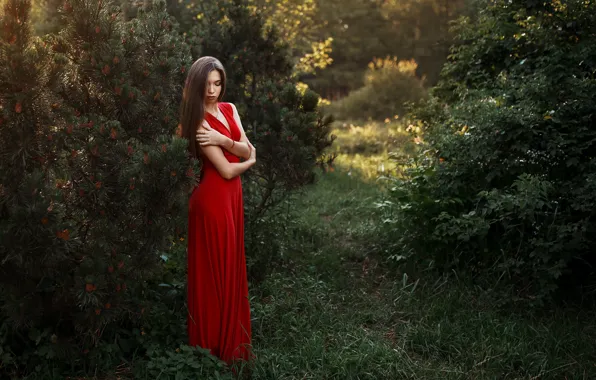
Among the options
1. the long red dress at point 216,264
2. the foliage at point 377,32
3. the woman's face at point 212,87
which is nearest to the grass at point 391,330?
the long red dress at point 216,264

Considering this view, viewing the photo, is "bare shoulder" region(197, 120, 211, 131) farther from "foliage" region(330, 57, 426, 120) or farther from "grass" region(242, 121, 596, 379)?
"foliage" region(330, 57, 426, 120)

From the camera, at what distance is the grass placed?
12.8 feet

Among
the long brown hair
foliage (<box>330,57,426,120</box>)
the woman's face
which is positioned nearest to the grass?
the long brown hair

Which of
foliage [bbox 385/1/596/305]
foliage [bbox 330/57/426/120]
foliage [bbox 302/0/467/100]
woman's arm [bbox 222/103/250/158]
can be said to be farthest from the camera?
foliage [bbox 302/0/467/100]

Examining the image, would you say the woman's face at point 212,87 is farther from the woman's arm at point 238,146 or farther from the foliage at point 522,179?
the foliage at point 522,179

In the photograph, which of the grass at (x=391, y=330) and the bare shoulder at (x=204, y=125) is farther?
the grass at (x=391, y=330)

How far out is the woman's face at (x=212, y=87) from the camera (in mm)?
3717

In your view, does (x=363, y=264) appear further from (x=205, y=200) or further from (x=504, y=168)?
(x=205, y=200)

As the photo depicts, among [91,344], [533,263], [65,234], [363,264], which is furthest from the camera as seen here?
[363,264]

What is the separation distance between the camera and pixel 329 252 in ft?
20.7

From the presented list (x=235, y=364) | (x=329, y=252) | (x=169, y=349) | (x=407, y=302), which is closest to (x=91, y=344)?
(x=169, y=349)

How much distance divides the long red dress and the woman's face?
4.6 inches

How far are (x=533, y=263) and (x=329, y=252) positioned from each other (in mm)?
2238

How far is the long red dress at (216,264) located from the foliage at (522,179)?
223 centimetres
